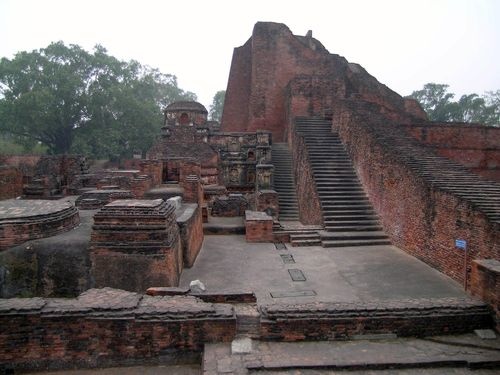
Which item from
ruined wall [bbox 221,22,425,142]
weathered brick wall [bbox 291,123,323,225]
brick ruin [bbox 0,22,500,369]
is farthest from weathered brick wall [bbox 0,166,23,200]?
ruined wall [bbox 221,22,425,142]

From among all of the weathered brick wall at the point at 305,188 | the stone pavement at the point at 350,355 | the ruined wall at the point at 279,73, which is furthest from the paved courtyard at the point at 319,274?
the ruined wall at the point at 279,73

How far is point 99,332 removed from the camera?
4102mm

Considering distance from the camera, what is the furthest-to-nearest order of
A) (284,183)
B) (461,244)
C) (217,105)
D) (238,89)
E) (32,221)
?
1. (217,105)
2. (238,89)
3. (284,183)
4. (461,244)
5. (32,221)

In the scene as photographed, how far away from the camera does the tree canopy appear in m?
28.9

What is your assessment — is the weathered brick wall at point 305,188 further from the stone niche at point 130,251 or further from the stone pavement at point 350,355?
the stone pavement at point 350,355

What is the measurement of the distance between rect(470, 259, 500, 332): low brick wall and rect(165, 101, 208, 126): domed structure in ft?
55.3

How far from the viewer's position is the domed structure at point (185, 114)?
2044 centimetres

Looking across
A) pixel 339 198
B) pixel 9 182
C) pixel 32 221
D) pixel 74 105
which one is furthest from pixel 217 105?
pixel 32 221

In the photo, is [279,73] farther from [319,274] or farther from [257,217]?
[319,274]

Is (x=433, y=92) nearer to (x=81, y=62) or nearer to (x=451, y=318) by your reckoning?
(x=81, y=62)

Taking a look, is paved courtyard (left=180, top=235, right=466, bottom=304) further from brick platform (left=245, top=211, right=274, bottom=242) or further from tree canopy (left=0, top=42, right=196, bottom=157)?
tree canopy (left=0, top=42, right=196, bottom=157)

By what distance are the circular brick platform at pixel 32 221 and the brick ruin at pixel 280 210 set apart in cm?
109

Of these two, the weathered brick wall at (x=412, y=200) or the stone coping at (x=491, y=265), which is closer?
the stone coping at (x=491, y=265)

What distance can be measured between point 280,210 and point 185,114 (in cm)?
1034
